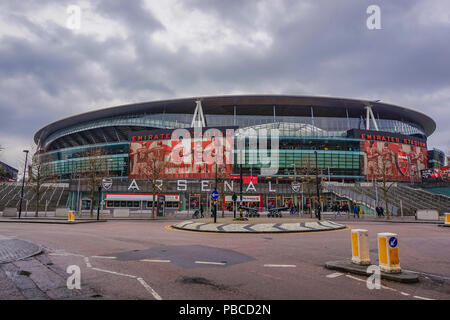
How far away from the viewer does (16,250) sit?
366 inches

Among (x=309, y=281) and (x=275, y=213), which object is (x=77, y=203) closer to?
(x=275, y=213)

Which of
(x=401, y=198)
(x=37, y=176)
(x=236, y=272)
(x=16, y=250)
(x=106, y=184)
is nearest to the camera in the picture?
(x=236, y=272)

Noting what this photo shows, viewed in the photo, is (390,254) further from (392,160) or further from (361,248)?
(392,160)

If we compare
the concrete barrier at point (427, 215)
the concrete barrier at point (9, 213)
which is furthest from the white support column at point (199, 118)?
the concrete barrier at point (427, 215)

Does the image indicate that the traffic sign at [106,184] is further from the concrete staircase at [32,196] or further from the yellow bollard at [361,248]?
the yellow bollard at [361,248]

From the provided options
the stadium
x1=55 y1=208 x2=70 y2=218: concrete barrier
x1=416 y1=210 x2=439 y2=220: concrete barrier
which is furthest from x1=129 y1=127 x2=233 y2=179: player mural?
x1=416 y1=210 x2=439 y2=220: concrete barrier

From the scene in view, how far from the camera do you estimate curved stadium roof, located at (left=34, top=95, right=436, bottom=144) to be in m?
72.9

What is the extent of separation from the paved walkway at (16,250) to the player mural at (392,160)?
70.7 meters

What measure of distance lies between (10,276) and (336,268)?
7549 millimetres

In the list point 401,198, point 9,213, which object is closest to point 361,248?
point 9,213

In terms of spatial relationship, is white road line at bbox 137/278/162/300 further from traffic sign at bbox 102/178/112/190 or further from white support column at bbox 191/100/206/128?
white support column at bbox 191/100/206/128

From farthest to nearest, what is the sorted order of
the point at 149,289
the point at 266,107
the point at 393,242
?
the point at 266,107
the point at 393,242
the point at 149,289

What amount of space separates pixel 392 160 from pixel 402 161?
324 cm
